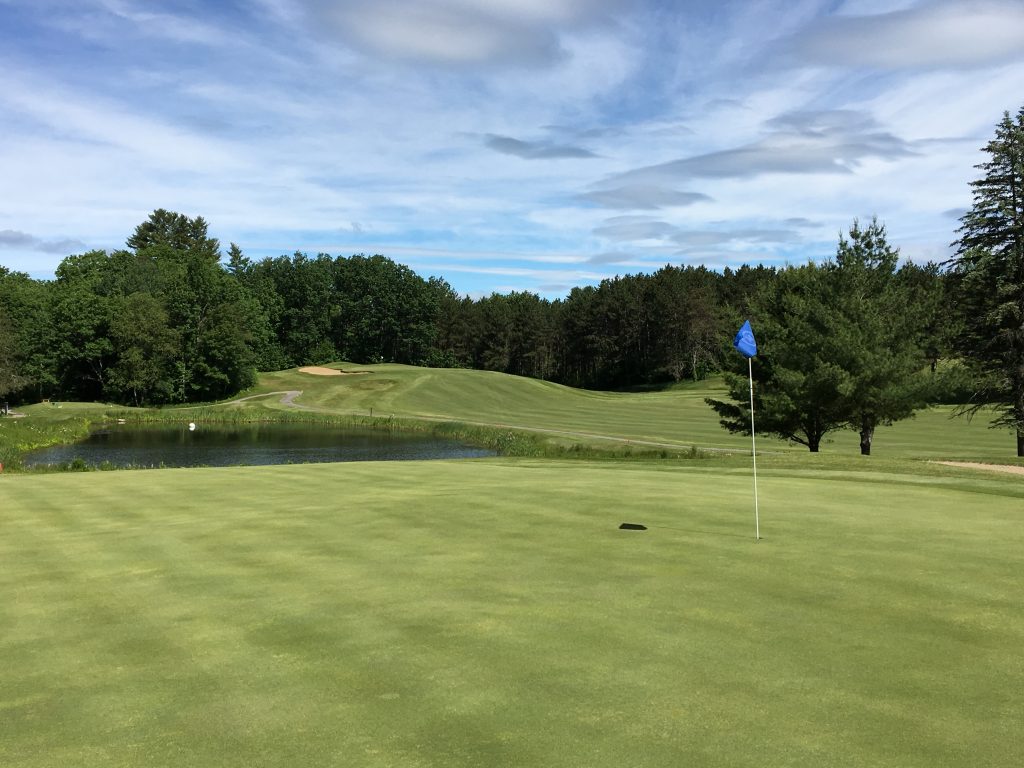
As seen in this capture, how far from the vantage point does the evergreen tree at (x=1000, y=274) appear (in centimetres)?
3722

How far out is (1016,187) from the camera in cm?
3778

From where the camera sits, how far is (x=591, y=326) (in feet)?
424

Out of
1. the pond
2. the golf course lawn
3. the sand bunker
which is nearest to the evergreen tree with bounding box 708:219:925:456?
the pond

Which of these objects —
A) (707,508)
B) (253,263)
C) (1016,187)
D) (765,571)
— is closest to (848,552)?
(765,571)

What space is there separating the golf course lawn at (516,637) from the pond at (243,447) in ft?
104

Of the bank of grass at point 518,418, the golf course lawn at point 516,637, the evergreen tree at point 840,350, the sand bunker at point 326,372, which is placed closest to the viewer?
the golf course lawn at point 516,637

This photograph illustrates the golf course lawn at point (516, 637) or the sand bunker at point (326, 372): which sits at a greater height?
the sand bunker at point (326, 372)

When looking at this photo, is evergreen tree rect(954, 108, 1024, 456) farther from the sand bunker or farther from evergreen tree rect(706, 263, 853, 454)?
the sand bunker

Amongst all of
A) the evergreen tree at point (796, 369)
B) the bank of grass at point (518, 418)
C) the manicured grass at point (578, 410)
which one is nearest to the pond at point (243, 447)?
the bank of grass at point (518, 418)

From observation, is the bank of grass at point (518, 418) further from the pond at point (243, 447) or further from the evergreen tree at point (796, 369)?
the pond at point (243, 447)

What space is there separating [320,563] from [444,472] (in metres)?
11.0

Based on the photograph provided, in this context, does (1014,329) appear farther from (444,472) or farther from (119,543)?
(119,543)

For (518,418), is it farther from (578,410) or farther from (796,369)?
(796,369)

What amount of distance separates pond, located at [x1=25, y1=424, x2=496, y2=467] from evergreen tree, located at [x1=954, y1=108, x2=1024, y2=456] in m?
27.4
